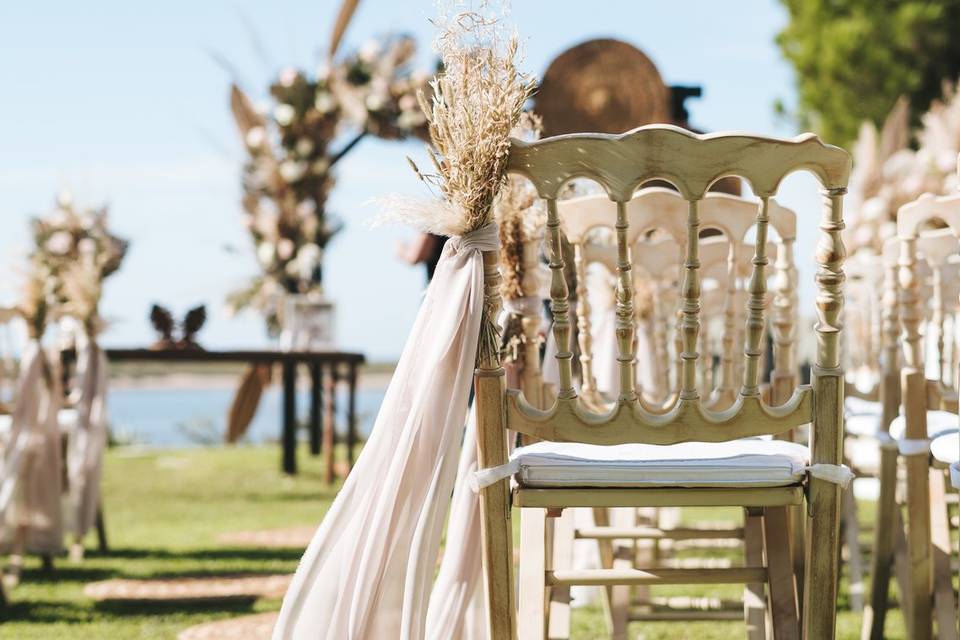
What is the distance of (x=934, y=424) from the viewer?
2766 mm

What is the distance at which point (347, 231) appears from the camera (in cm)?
773

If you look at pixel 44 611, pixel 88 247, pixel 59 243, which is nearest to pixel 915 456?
pixel 44 611

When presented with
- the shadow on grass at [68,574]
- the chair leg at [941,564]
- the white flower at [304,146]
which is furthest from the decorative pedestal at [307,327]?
the chair leg at [941,564]

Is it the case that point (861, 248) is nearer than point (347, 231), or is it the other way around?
point (861, 248)

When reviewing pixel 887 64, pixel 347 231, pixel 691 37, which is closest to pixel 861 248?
Answer: pixel 347 231

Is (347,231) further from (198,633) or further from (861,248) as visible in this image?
(198,633)

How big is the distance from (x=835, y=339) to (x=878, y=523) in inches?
47.0

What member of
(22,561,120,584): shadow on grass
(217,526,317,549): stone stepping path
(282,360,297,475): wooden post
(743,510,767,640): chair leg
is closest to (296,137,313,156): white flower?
(282,360,297,475): wooden post

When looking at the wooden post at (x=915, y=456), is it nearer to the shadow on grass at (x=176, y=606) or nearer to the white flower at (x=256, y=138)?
the shadow on grass at (x=176, y=606)

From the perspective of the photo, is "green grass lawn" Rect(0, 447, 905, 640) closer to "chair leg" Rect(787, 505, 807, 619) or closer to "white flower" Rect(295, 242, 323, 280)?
"chair leg" Rect(787, 505, 807, 619)

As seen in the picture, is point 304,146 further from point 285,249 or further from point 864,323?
point 864,323

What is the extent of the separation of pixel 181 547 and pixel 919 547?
3.24m

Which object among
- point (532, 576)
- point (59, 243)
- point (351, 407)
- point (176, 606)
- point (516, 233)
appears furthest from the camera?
point (351, 407)

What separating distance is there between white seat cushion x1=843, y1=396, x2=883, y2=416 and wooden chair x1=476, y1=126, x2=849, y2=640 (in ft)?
5.31
